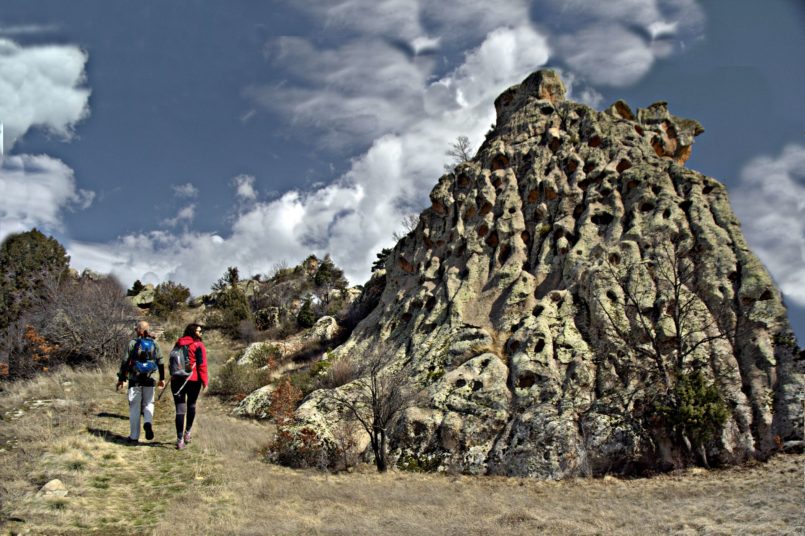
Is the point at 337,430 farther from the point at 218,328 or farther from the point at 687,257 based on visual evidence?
the point at 218,328

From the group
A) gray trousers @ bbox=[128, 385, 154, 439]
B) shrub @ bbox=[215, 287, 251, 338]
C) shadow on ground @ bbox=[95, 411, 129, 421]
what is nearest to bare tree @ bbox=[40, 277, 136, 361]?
shadow on ground @ bbox=[95, 411, 129, 421]

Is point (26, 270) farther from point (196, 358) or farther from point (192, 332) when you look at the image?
point (196, 358)

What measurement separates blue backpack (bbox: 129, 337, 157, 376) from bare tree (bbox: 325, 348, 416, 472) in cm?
572

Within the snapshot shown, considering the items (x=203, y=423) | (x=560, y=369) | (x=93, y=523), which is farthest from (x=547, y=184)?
(x=93, y=523)

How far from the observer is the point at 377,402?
47.3 feet

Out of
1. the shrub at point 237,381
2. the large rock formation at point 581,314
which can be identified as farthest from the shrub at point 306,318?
the large rock formation at point 581,314

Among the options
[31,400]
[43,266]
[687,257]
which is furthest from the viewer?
[43,266]

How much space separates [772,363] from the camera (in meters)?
13.3

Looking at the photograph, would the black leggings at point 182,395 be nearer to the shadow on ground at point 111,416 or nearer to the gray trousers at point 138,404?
the gray trousers at point 138,404

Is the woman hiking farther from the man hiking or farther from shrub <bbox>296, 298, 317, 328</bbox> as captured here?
shrub <bbox>296, 298, 317, 328</bbox>

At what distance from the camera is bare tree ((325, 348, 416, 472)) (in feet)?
47.0

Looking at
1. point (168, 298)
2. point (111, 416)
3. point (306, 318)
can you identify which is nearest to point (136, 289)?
point (168, 298)

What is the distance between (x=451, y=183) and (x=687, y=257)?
11.7 m

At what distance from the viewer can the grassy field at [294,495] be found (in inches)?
313
